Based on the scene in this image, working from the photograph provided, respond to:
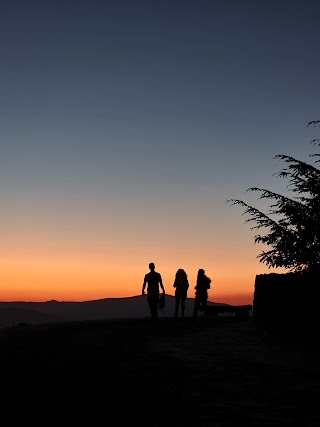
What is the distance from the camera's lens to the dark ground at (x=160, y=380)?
22.8 feet

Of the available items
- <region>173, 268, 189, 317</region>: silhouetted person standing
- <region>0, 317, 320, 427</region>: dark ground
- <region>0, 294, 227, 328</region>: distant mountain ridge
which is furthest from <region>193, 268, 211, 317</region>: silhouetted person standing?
<region>0, 294, 227, 328</region>: distant mountain ridge

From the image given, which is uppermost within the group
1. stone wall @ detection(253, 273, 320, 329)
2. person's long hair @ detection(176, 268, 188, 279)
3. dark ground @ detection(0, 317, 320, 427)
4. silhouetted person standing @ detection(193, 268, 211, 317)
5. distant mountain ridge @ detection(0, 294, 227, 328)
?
distant mountain ridge @ detection(0, 294, 227, 328)

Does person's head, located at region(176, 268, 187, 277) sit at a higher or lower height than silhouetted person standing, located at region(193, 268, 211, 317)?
higher

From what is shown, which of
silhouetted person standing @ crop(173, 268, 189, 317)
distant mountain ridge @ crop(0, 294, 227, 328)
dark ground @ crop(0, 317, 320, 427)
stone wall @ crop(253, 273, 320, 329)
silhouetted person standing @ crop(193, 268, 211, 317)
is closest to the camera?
dark ground @ crop(0, 317, 320, 427)

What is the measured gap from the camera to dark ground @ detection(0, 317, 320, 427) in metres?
6.94

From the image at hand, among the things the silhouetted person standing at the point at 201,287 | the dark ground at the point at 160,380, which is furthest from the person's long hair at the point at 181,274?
the dark ground at the point at 160,380

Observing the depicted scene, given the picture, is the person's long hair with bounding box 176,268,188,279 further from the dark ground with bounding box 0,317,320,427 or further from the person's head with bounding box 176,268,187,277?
the dark ground with bounding box 0,317,320,427

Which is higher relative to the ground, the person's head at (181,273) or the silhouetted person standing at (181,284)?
the person's head at (181,273)

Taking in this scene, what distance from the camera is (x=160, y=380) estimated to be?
923 centimetres

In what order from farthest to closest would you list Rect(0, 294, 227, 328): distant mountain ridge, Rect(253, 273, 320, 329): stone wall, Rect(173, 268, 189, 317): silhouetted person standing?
Rect(0, 294, 227, 328): distant mountain ridge
Rect(173, 268, 189, 317): silhouetted person standing
Rect(253, 273, 320, 329): stone wall

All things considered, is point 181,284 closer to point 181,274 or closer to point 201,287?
point 181,274

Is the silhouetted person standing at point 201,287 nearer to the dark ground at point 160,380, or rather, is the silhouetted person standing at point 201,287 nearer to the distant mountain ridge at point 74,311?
the dark ground at point 160,380

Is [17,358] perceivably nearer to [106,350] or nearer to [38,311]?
[106,350]

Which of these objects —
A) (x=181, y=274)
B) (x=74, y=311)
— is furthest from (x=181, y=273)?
(x=74, y=311)
